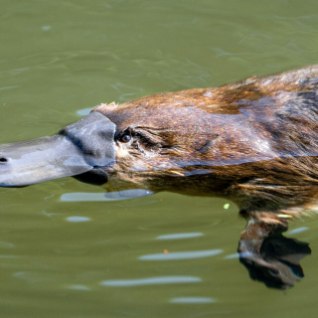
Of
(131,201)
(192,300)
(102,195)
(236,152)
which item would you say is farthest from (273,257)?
(102,195)

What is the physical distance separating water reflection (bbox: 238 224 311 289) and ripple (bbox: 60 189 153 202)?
642 millimetres

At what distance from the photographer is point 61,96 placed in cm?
582

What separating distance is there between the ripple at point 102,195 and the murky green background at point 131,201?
34 mm

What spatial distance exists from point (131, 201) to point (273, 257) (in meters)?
0.88

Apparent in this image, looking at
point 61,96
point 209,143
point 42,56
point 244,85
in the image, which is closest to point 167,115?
point 209,143

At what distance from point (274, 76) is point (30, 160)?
1444 mm

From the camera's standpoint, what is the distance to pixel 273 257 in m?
4.11

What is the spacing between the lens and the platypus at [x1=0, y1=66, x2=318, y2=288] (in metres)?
4.26

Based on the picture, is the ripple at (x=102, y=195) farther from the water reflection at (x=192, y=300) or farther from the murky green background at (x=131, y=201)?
the water reflection at (x=192, y=300)

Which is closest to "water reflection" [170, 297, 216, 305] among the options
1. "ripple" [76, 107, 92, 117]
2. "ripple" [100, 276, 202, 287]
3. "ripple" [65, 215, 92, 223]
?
"ripple" [100, 276, 202, 287]

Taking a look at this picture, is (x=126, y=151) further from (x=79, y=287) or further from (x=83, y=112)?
(x=83, y=112)

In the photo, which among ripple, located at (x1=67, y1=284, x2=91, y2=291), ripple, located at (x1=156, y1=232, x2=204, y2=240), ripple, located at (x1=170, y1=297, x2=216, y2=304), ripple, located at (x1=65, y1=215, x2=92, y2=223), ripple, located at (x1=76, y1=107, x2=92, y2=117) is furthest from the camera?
ripple, located at (x1=76, y1=107, x2=92, y2=117)

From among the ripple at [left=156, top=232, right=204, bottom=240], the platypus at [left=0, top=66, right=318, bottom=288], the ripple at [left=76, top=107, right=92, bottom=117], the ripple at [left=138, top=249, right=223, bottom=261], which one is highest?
the platypus at [left=0, top=66, right=318, bottom=288]

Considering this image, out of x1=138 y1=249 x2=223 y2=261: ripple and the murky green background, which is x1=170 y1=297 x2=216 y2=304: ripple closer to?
the murky green background
